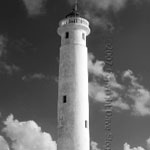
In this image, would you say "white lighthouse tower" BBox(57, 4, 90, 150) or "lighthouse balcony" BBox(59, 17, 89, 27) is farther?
"lighthouse balcony" BBox(59, 17, 89, 27)

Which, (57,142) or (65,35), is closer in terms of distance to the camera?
(57,142)

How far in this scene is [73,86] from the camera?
161 feet

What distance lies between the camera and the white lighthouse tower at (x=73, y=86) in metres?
47.3

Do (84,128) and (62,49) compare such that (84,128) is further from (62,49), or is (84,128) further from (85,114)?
(62,49)

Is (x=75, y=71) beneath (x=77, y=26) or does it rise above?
beneath

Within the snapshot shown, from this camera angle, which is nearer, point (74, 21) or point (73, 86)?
point (73, 86)

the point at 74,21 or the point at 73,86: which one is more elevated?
the point at 74,21

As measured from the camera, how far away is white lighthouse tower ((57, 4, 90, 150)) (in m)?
47.3

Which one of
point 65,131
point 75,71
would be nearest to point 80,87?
point 75,71

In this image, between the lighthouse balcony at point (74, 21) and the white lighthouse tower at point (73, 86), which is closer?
the white lighthouse tower at point (73, 86)

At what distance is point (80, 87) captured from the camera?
49.0 m

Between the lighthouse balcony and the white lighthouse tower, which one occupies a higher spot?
the lighthouse balcony

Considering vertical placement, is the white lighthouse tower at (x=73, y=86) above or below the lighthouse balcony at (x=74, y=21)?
below

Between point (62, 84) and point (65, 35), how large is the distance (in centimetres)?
703
